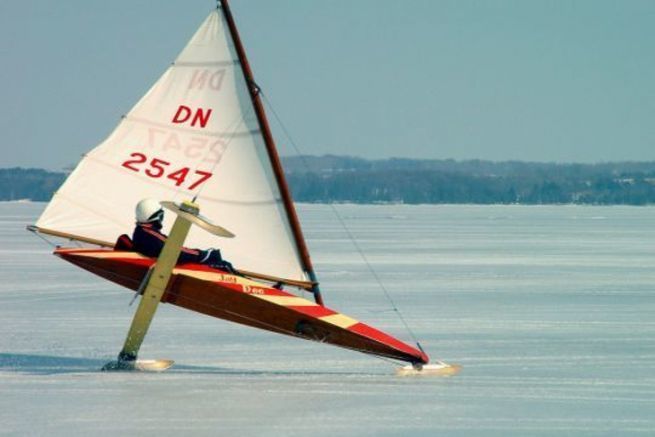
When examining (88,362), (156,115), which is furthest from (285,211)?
(88,362)

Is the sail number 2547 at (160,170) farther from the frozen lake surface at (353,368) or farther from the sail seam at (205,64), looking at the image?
the frozen lake surface at (353,368)

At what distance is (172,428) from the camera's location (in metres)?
11.3

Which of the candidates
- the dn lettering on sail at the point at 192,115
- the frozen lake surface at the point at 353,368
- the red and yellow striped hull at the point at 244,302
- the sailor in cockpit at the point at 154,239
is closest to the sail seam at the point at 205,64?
the dn lettering on sail at the point at 192,115

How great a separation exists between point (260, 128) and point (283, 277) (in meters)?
1.62

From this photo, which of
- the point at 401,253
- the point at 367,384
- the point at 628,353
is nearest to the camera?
the point at 367,384

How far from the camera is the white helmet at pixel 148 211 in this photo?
561 inches

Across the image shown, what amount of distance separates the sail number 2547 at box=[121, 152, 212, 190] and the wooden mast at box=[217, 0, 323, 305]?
75 cm

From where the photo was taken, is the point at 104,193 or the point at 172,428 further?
the point at 104,193

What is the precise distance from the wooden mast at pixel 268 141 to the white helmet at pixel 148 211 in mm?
1373

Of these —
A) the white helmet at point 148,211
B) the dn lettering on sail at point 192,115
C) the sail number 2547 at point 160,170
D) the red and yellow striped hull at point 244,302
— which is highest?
the dn lettering on sail at point 192,115

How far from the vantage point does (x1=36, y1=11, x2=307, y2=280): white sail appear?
14.8 m

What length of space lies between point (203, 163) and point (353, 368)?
272 cm

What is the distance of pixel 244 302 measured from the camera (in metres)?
14.3

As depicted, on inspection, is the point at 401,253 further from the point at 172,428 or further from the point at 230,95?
the point at 172,428
